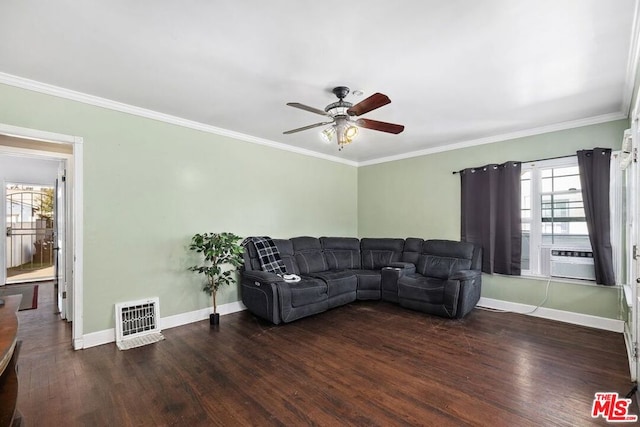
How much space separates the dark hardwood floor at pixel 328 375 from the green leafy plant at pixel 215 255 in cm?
55

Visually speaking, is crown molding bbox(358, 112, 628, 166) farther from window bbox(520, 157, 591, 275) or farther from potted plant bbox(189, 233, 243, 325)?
potted plant bbox(189, 233, 243, 325)

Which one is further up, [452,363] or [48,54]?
[48,54]

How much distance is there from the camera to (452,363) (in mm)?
2787

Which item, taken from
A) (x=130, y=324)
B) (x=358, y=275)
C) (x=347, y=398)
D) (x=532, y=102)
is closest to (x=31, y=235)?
(x=130, y=324)

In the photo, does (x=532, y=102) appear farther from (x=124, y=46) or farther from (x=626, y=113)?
(x=124, y=46)

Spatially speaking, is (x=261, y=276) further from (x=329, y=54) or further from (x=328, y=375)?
(x=329, y=54)

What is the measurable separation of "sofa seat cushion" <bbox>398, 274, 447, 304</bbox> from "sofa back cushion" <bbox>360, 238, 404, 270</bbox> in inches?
29.4

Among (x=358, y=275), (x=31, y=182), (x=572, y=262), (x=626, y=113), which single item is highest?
(x=626, y=113)

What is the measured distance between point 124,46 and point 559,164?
519 centimetres

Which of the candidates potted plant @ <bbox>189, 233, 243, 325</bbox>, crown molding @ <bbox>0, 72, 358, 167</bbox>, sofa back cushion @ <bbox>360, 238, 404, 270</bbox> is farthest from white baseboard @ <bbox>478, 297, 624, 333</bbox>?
crown molding @ <bbox>0, 72, 358, 167</bbox>

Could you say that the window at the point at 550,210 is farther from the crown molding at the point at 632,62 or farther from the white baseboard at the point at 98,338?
the white baseboard at the point at 98,338

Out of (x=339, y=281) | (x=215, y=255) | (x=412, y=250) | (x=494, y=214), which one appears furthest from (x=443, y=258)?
(x=215, y=255)

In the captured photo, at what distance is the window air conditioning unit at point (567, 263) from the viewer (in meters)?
3.84

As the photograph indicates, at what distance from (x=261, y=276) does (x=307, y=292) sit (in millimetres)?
654
